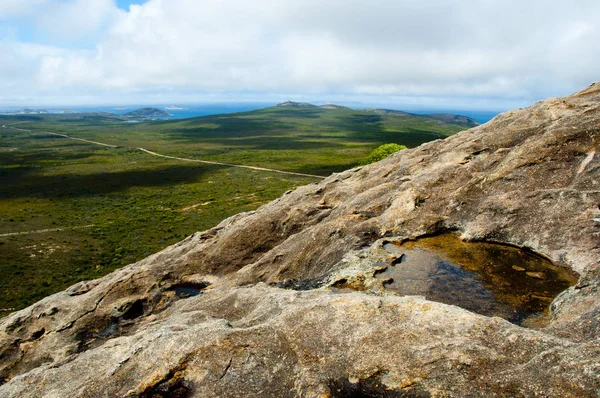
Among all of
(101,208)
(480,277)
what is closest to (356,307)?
(480,277)

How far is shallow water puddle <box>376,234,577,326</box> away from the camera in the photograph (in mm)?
17031

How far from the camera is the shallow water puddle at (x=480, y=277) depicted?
17.0 metres

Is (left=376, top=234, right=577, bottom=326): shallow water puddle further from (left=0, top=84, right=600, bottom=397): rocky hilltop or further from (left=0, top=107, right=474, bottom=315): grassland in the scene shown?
(left=0, top=107, right=474, bottom=315): grassland

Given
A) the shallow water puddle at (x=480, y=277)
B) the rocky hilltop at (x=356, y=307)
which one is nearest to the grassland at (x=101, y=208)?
the rocky hilltop at (x=356, y=307)

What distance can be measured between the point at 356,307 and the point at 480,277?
8.36m

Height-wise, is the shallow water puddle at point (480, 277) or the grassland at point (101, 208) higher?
the shallow water puddle at point (480, 277)

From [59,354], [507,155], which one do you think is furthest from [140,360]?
[507,155]

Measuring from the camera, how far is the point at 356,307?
15062mm

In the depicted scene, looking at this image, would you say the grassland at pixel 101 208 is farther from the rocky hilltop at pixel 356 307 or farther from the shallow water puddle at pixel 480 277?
the shallow water puddle at pixel 480 277

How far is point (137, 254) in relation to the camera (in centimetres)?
7056

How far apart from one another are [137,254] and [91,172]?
116m

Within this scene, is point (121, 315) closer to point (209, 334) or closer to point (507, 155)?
point (209, 334)

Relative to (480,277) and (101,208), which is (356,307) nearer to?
(480,277)

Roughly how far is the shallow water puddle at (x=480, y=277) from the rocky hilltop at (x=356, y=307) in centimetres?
84
